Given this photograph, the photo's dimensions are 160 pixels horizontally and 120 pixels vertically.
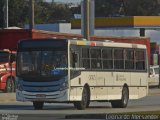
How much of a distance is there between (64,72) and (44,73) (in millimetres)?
823

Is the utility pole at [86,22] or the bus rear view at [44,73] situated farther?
the utility pole at [86,22]

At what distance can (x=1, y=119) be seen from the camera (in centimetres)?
2092

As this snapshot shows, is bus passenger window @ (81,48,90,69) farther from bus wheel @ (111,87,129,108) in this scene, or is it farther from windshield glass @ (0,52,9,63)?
windshield glass @ (0,52,9,63)

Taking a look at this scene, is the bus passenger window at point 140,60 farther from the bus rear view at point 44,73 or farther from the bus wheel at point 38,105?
the bus rear view at point 44,73

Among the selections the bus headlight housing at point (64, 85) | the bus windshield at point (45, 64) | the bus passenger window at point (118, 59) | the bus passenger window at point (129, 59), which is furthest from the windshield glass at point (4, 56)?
the bus headlight housing at point (64, 85)

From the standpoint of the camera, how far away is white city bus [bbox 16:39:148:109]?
26359 mm

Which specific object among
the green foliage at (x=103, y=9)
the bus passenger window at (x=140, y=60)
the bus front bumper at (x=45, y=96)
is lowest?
the bus front bumper at (x=45, y=96)

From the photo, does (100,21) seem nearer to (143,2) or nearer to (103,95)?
(143,2)

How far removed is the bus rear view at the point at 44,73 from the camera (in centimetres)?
2634

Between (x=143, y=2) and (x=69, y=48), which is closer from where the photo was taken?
(x=69, y=48)

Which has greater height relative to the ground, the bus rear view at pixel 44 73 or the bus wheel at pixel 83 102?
the bus rear view at pixel 44 73

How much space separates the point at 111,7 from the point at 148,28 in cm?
4875

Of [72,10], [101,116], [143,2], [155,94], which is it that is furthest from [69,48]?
[72,10]

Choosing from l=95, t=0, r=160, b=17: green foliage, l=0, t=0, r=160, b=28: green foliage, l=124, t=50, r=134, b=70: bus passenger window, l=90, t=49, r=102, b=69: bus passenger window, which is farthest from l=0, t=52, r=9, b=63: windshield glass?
l=95, t=0, r=160, b=17: green foliage
